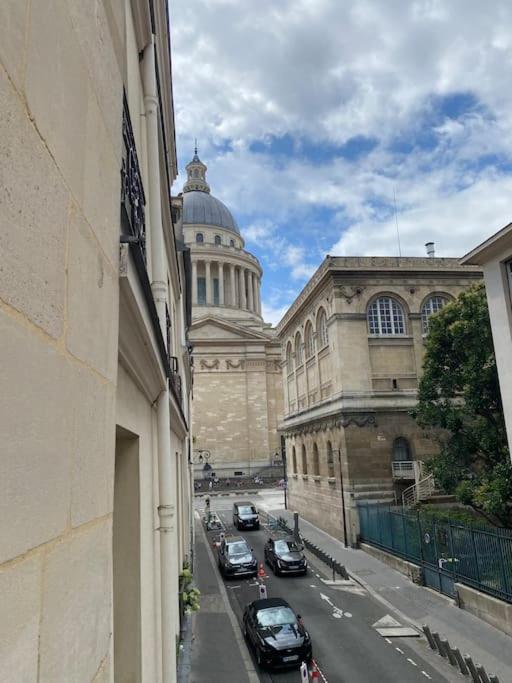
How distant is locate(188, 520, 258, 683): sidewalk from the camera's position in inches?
466

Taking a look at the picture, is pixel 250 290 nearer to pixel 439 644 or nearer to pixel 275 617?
pixel 275 617

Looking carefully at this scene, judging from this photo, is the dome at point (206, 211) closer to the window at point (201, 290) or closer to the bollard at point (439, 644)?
the window at point (201, 290)

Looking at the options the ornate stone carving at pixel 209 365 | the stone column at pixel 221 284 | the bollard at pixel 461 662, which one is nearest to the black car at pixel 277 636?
the bollard at pixel 461 662

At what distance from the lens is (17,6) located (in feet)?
4.40

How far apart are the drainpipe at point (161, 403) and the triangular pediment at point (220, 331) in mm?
61466

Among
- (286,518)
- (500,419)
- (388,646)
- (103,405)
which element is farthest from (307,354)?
(103,405)

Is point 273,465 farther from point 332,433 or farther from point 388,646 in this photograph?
point 388,646

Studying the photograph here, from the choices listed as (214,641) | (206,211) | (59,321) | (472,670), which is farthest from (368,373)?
(206,211)

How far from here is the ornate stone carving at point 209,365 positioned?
66.5 m

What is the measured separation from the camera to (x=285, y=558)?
2089cm

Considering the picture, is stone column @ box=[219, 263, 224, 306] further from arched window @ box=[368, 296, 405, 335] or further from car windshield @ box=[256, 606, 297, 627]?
car windshield @ box=[256, 606, 297, 627]

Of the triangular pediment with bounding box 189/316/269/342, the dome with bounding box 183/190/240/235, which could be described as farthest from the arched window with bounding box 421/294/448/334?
the dome with bounding box 183/190/240/235

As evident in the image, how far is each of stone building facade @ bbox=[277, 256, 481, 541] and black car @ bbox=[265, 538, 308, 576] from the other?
4.82 m

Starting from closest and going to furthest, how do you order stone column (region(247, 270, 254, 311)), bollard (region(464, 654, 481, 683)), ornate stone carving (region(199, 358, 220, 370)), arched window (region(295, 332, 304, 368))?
bollard (region(464, 654, 481, 683)), arched window (region(295, 332, 304, 368)), ornate stone carving (region(199, 358, 220, 370)), stone column (region(247, 270, 254, 311))
